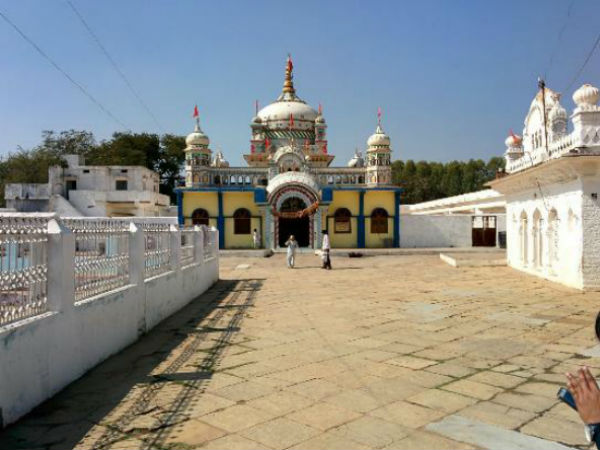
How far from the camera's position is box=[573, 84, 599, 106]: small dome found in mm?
11047

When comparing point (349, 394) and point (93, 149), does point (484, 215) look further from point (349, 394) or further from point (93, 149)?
point (93, 149)

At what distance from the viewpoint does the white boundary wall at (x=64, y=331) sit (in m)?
4.12

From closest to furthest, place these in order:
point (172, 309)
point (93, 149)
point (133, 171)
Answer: point (172, 309)
point (133, 171)
point (93, 149)

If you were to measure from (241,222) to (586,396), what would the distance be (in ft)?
89.6

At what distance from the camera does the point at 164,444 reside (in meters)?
3.70

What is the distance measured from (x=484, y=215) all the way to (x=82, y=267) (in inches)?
1074

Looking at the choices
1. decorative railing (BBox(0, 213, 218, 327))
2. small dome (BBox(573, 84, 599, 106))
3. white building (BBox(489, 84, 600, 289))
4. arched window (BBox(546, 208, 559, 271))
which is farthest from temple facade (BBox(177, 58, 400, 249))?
decorative railing (BBox(0, 213, 218, 327))

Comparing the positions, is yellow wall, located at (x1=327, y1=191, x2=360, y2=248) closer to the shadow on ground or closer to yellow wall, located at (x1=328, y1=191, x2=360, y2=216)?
yellow wall, located at (x1=328, y1=191, x2=360, y2=216)

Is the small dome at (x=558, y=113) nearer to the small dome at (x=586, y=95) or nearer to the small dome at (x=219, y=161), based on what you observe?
the small dome at (x=586, y=95)

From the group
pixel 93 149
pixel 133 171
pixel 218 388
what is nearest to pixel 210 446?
pixel 218 388

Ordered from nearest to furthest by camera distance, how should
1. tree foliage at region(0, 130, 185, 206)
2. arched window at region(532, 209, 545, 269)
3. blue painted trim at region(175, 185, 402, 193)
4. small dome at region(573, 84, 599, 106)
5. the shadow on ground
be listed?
the shadow on ground → small dome at region(573, 84, 599, 106) → arched window at region(532, 209, 545, 269) → blue painted trim at region(175, 185, 402, 193) → tree foliage at region(0, 130, 185, 206)

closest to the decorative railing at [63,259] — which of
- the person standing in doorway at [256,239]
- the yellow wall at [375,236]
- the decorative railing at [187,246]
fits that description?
the decorative railing at [187,246]

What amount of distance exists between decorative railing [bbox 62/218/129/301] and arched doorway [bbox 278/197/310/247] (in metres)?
21.3

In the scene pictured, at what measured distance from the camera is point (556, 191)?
42.3 ft
